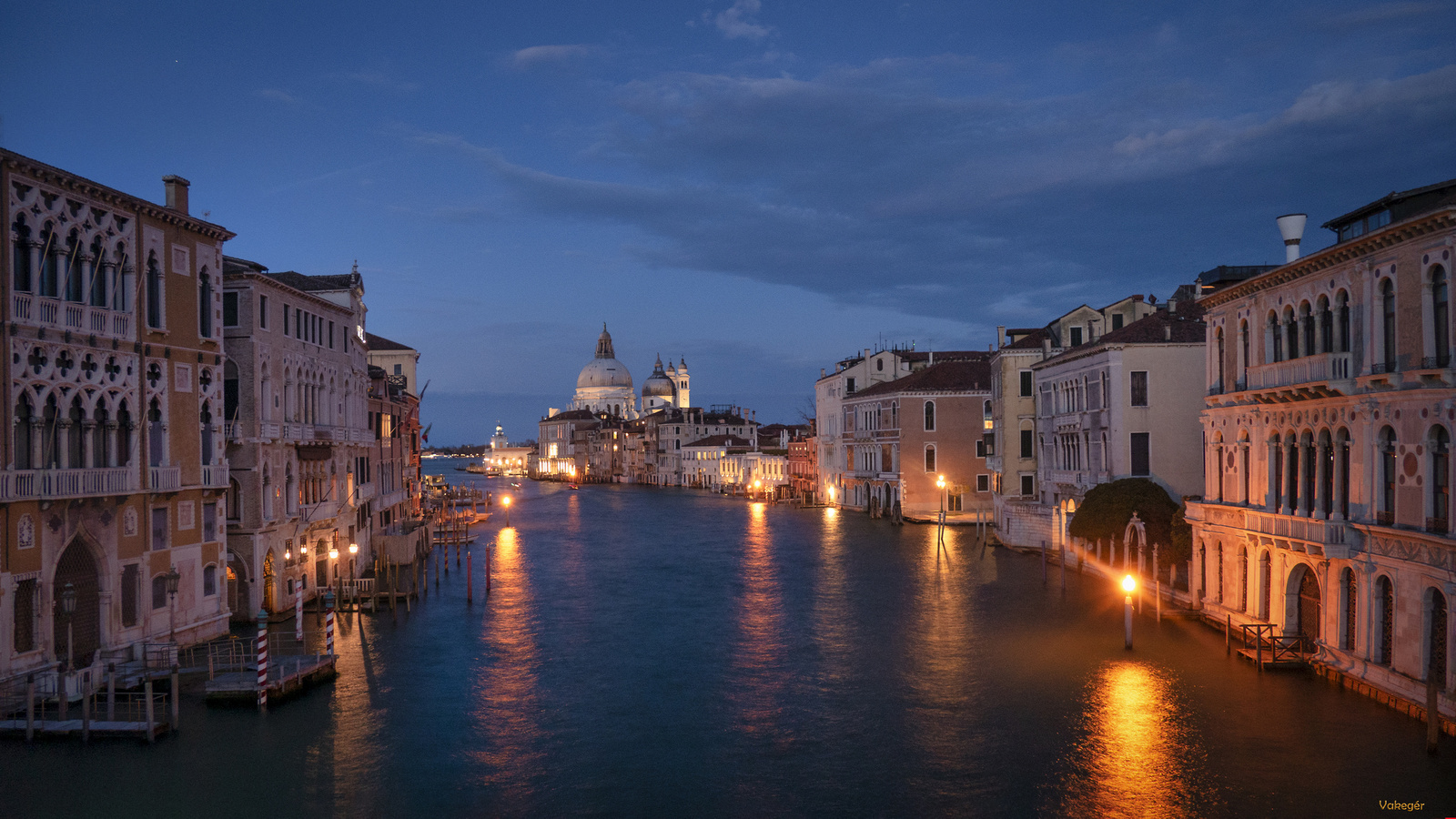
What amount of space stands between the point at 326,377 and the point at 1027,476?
102 feet

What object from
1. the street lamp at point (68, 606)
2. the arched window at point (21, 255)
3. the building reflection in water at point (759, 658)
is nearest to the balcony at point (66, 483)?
the street lamp at point (68, 606)

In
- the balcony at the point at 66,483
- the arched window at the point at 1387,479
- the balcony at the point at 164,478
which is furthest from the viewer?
the balcony at the point at 164,478

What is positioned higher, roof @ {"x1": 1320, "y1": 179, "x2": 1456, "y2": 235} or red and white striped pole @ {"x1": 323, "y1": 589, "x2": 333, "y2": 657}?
roof @ {"x1": 1320, "y1": 179, "x2": 1456, "y2": 235}

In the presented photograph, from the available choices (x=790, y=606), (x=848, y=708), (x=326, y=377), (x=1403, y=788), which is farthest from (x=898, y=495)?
(x=1403, y=788)

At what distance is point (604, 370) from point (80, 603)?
6495 inches

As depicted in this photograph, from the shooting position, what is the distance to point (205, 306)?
2347 cm

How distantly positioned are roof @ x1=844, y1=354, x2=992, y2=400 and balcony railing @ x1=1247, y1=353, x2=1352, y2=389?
38445mm

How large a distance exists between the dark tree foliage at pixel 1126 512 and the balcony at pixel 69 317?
81.9 feet

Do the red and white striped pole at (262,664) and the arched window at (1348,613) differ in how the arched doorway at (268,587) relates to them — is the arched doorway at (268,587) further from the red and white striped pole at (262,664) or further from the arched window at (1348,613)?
the arched window at (1348,613)

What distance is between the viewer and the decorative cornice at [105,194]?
58.0ft

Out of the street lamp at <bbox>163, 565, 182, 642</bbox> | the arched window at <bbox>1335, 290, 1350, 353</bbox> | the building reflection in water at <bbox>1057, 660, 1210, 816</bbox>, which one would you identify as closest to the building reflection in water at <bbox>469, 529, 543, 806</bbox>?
the street lamp at <bbox>163, 565, 182, 642</bbox>

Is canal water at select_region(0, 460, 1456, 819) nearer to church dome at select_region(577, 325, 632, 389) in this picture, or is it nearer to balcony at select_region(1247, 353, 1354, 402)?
balcony at select_region(1247, 353, 1354, 402)

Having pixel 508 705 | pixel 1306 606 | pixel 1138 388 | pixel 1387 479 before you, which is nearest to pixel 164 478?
pixel 508 705

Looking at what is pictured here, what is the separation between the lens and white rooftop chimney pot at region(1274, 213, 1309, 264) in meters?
22.4
